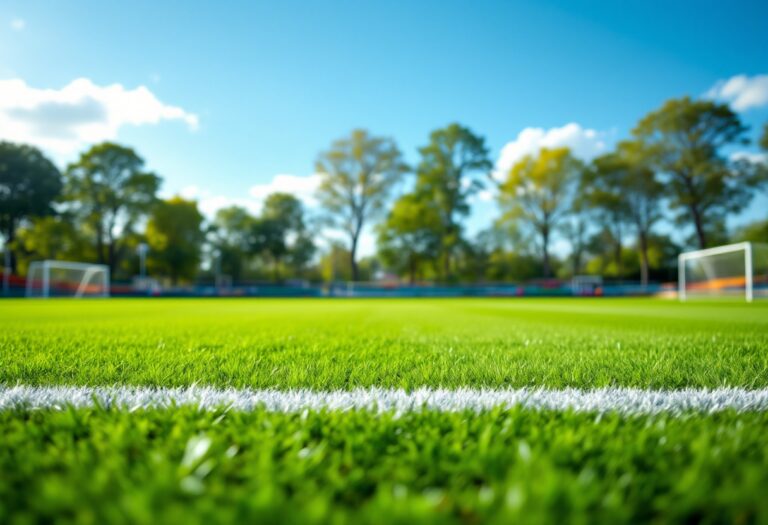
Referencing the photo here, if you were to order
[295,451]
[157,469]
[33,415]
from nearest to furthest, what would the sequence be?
[157,469] < [295,451] < [33,415]

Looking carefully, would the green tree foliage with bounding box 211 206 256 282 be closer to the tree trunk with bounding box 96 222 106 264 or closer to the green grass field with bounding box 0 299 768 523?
the tree trunk with bounding box 96 222 106 264

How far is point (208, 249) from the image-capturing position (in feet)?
159

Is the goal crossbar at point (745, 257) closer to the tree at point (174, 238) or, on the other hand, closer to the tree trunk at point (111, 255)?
the tree at point (174, 238)

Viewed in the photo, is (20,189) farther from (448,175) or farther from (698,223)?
(698,223)

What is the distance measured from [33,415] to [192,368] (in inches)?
34.3

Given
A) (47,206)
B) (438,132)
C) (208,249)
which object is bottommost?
(208,249)

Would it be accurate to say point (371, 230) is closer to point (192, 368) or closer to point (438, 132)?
point (438, 132)

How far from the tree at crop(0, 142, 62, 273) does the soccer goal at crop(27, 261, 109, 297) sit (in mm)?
13637

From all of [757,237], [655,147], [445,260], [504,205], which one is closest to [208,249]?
[445,260]

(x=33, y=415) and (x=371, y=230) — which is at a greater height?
(x=371, y=230)

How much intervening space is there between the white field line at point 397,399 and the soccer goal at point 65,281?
27647 mm

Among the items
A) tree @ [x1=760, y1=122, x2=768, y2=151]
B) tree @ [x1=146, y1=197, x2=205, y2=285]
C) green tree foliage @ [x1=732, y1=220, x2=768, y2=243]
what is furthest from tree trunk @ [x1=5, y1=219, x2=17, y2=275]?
green tree foliage @ [x1=732, y1=220, x2=768, y2=243]

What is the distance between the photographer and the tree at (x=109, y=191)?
34.8 meters

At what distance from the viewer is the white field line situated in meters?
1.32
